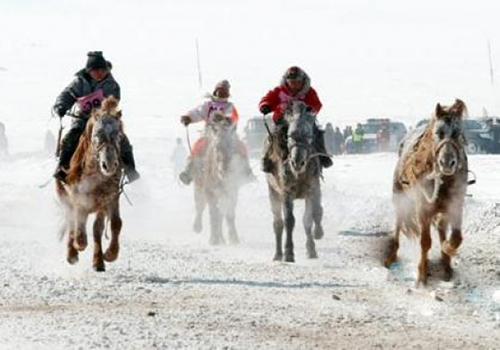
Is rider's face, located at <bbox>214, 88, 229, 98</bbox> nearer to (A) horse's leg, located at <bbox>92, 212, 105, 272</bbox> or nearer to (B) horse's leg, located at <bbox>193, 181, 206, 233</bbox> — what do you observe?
(B) horse's leg, located at <bbox>193, 181, 206, 233</bbox>

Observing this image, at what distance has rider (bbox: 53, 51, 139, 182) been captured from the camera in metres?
13.5

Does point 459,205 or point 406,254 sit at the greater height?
point 459,205

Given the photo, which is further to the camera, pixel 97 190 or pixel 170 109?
pixel 170 109

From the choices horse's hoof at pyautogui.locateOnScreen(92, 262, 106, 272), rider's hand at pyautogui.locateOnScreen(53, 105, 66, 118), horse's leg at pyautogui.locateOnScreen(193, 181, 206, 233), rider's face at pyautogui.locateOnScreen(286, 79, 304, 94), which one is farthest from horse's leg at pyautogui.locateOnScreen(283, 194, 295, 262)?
horse's leg at pyautogui.locateOnScreen(193, 181, 206, 233)

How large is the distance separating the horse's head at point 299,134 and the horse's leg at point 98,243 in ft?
9.19

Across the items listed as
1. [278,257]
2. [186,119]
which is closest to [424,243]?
[278,257]

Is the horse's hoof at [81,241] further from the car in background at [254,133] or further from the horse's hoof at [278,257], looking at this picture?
the car in background at [254,133]

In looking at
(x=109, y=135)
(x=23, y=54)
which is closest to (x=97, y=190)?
(x=109, y=135)

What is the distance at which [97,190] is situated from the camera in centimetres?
1284

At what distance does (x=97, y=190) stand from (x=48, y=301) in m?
2.37

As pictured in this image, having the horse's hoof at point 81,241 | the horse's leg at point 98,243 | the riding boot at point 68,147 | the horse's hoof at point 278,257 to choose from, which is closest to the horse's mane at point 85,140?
the riding boot at point 68,147

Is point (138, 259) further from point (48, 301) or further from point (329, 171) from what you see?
point (329, 171)

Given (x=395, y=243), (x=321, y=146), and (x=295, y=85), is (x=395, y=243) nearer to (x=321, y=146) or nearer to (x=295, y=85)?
(x=321, y=146)

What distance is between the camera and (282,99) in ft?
50.1
